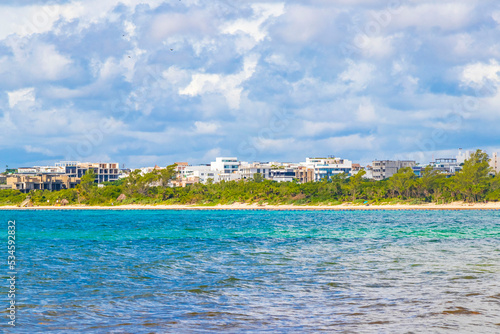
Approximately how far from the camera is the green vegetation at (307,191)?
12175 cm

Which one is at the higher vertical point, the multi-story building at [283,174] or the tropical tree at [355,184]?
the multi-story building at [283,174]

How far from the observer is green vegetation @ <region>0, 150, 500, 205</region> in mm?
121750

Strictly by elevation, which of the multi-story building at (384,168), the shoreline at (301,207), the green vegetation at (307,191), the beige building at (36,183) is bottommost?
the shoreline at (301,207)

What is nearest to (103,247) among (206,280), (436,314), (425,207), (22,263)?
(22,263)

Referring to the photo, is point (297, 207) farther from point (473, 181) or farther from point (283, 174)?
point (283, 174)

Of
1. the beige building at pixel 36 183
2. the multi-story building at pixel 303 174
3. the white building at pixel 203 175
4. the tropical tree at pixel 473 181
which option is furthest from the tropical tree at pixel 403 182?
the beige building at pixel 36 183

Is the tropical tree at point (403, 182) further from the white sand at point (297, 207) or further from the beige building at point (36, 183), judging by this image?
the beige building at point (36, 183)

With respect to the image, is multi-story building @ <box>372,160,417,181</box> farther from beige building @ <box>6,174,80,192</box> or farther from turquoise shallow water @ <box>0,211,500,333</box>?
turquoise shallow water @ <box>0,211,500,333</box>

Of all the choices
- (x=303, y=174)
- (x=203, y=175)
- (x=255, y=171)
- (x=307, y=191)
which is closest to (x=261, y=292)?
(x=307, y=191)

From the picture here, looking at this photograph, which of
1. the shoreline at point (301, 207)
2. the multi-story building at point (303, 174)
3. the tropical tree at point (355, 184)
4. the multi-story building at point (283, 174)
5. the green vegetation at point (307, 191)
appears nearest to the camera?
the shoreline at point (301, 207)

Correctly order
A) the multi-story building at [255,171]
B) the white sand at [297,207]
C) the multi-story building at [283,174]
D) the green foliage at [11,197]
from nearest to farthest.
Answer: the white sand at [297,207], the green foliage at [11,197], the multi-story building at [283,174], the multi-story building at [255,171]

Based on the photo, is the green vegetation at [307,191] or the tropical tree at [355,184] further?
the tropical tree at [355,184]

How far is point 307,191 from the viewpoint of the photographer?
451ft

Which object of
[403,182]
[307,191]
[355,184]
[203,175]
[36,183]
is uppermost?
[203,175]
